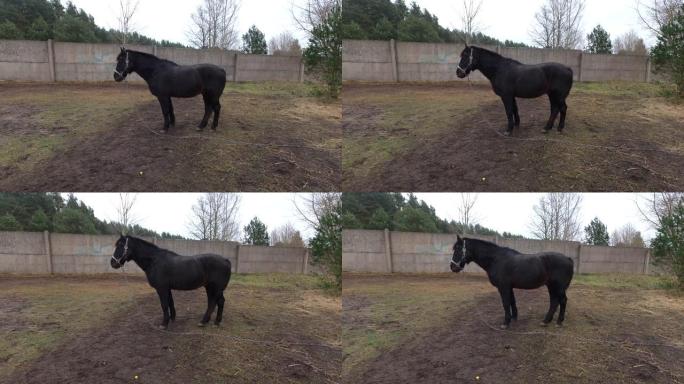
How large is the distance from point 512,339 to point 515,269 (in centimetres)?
112

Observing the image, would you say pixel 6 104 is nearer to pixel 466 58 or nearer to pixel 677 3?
pixel 466 58

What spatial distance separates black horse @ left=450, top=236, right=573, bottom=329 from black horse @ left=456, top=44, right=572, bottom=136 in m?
2.94

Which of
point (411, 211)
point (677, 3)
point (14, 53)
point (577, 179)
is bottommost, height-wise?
point (411, 211)

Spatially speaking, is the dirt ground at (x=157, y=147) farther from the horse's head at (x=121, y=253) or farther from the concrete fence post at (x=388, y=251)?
the concrete fence post at (x=388, y=251)

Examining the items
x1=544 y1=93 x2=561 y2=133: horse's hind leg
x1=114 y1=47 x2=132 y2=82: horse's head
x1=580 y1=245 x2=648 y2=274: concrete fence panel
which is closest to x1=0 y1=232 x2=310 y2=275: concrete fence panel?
x1=114 y1=47 x2=132 y2=82: horse's head

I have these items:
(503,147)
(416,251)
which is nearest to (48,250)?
(416,251)

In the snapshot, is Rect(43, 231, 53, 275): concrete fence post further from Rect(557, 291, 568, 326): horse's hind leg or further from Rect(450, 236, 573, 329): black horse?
Rect(557, 291, 568, 326): horse's hind leg

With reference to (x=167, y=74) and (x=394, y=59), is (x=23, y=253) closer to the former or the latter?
(x=167, y=74)

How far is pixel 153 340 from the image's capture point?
809cm

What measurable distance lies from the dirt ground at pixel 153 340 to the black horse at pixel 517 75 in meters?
5.87

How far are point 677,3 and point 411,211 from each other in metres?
13.2

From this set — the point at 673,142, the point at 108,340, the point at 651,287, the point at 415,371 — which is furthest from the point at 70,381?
the point at 651,287

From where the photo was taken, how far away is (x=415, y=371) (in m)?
7.62

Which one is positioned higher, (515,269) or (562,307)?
(515,269)
